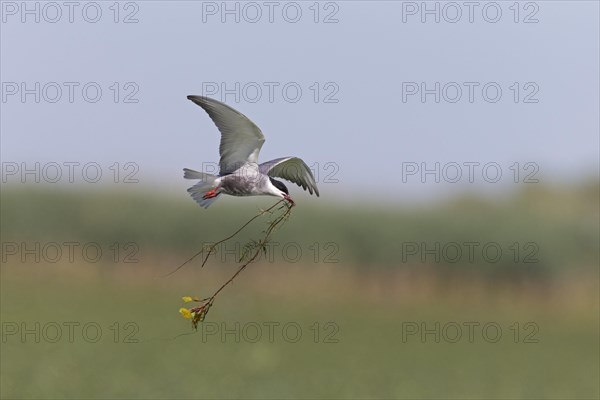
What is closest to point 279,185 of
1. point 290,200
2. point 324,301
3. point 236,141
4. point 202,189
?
point 290,200

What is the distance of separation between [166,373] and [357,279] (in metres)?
12.8

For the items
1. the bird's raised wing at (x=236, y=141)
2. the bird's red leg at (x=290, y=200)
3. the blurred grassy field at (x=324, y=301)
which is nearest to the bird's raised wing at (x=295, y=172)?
the bird's raised wing at (x=236, y=141)

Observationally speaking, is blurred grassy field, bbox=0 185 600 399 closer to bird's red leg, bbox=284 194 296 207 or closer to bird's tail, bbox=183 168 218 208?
bird's tail, bbox=183 168 218 208

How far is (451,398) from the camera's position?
64.1 feet

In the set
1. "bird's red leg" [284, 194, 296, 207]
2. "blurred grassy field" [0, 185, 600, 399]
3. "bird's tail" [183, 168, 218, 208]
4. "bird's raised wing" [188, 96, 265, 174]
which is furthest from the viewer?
"blurred grassy field" [0, 185, 600, 399]

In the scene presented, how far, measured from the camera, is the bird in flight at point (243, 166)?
480 cm

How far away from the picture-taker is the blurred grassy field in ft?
69.4

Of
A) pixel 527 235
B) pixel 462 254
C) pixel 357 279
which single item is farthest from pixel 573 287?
pixel 357 279

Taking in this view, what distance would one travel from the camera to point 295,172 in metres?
5.27

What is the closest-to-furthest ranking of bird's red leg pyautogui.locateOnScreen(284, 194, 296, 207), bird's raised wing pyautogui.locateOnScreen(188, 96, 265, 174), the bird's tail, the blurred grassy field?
bird's red leg pyautogui.locateOnScreen(284, 194, 296, 207) → bird's raised wing pyautogui.locateOnScreen(188, 96, 265, 174) → the bird's tail → the blurred grassy field

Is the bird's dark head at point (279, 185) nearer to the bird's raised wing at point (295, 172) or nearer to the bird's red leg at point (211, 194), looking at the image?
the bird's raised wing at point (295, 172)

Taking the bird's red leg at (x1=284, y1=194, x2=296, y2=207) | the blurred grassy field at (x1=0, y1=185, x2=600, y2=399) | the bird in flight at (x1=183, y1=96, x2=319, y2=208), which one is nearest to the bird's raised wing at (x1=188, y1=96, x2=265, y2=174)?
the bird in flight at (x1=183, y1=96, x2=319, y2=208)

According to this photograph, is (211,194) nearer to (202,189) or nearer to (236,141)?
(236,141)

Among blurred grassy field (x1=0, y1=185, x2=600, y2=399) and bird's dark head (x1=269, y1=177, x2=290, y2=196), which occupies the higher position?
bird's dark head (x1=269, y1=177, x2=290, y2=196)
